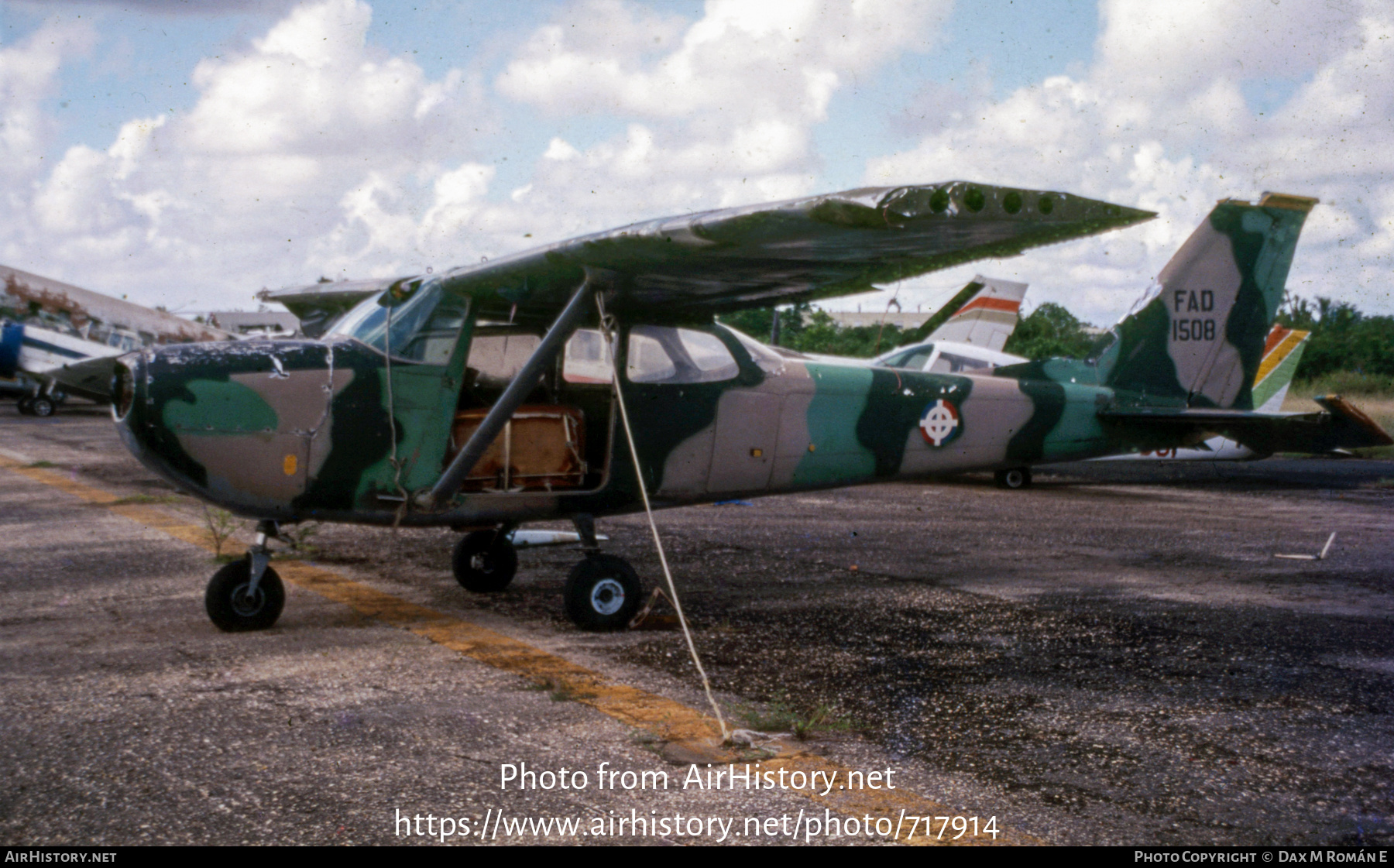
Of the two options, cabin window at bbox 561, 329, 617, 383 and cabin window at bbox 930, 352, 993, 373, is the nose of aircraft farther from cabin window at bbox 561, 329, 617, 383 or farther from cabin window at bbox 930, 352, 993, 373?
cabin window at bbox 930, 352, 993, 373

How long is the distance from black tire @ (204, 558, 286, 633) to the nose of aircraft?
1.10ft

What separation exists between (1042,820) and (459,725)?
2059 mm

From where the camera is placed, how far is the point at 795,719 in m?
A: 4.04

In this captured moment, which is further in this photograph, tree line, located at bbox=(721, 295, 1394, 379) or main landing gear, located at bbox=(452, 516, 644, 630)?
tree line, located at bbox=(721, 295, 1394, 379)

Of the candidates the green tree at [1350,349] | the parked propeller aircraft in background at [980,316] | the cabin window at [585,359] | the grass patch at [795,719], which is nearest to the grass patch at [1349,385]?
the green tree at [1350,349]

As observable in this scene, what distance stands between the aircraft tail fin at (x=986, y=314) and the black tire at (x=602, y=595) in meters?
15.9

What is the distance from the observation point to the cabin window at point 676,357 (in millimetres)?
6520

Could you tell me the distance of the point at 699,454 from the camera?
668 cm

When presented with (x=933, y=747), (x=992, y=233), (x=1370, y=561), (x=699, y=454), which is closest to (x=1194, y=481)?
(x=1370, y=561)

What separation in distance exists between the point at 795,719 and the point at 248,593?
10.2 feet

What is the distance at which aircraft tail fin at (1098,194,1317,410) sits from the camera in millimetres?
9055

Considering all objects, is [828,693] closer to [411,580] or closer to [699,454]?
[699,454]

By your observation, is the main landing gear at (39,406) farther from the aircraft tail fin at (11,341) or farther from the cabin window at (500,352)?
the cabin window at (500,352)

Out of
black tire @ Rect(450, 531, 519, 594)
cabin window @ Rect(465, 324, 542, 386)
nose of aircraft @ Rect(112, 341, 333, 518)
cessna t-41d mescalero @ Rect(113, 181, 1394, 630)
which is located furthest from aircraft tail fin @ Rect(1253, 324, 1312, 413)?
nose of aircraft @ Rect(112, 341, 333, 518)
